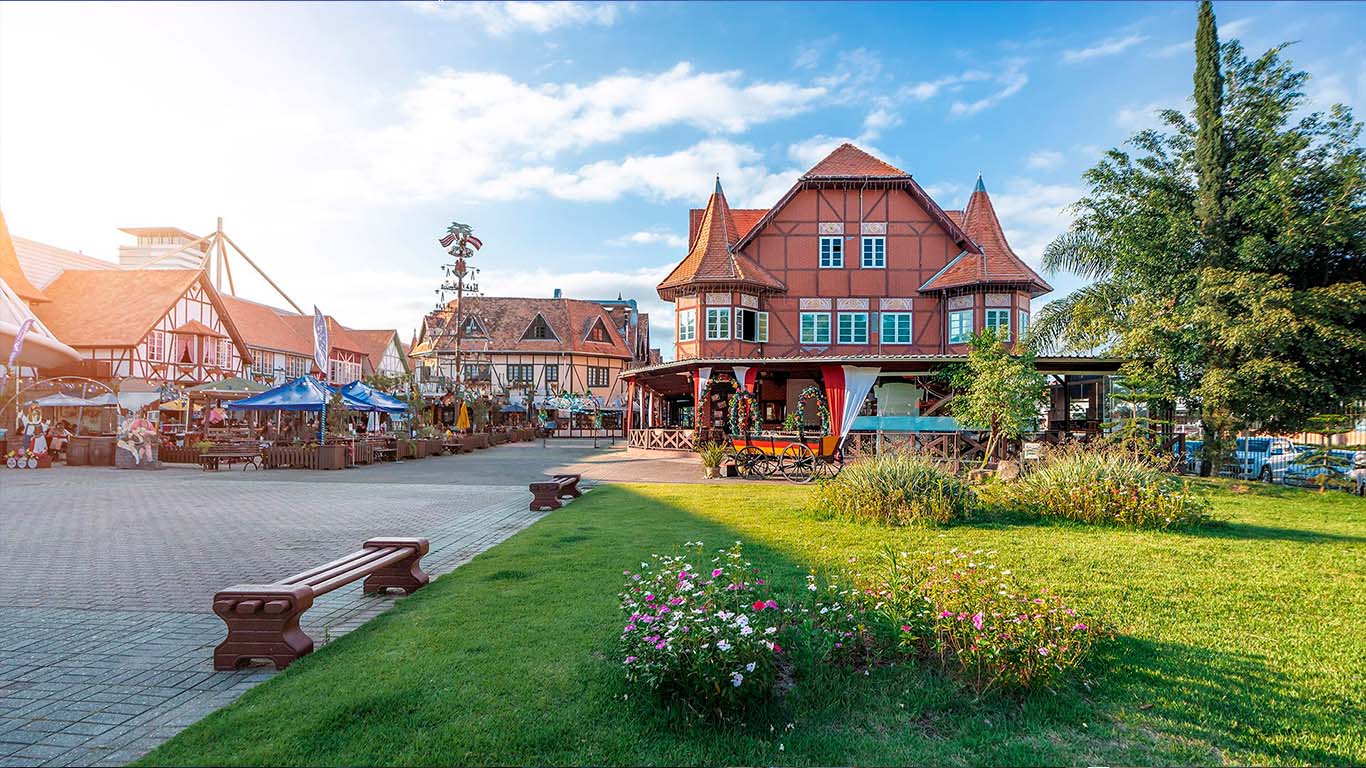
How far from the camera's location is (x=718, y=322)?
28.8m

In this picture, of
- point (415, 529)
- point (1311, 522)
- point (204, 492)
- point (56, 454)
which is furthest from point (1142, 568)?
point (56, 454)

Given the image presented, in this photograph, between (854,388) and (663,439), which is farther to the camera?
(663,439)

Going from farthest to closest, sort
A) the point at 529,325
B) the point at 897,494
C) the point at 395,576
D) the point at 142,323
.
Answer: the point at 529,325, the point at 142,323, the point at 897,494, the point at 395,576

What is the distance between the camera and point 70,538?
951 centimetres

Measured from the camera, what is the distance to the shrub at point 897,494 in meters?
9.86

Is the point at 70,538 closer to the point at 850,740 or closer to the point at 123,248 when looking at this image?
the point at 850,740

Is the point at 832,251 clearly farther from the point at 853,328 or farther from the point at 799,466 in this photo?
the point at 799,466

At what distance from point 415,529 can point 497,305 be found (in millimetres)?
45702

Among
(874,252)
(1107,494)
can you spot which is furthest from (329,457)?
(874,252)

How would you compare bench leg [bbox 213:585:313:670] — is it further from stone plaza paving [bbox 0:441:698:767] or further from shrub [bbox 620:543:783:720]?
shrub [bbox 620:543:783:720]

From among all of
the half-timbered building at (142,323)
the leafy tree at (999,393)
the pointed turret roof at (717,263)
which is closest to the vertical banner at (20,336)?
the leafy tree at (999,393)

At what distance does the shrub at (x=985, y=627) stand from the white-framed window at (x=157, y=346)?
37.1m

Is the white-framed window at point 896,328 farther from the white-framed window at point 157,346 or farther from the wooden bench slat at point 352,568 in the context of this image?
the white-framed window at point 157,346

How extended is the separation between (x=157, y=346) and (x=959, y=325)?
116 ft
